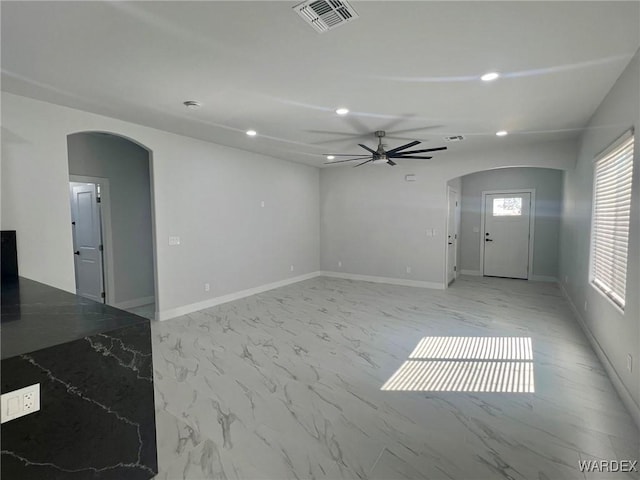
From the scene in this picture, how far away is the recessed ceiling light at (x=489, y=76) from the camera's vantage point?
2865mm

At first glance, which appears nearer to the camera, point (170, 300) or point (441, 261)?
point (170, 300)

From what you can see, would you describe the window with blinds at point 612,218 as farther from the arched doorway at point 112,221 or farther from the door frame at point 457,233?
the arched doorway at point 112,221

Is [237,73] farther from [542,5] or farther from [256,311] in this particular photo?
[256,311]

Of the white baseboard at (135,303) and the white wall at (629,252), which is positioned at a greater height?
the white wall at (629,252)

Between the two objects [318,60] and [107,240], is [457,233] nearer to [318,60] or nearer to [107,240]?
[318,60]

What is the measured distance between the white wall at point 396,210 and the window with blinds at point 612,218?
86.4 inches

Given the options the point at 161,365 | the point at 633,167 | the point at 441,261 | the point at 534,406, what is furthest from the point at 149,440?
the point at 441,261

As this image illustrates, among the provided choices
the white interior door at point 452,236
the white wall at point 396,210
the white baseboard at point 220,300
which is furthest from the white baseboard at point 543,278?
the white baseboard at point 220,300

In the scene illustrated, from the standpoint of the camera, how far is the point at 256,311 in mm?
5195

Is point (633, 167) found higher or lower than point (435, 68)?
lower

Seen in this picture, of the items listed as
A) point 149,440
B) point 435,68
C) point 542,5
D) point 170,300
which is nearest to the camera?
point 149,440

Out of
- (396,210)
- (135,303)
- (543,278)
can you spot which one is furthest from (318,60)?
(543,278)

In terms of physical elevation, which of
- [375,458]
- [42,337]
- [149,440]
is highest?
[42,337]

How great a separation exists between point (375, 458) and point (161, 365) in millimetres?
2300
